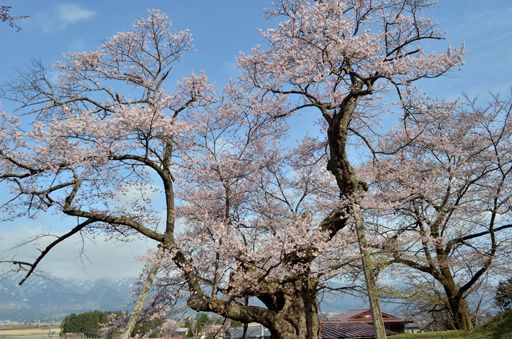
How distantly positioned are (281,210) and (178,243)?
4.83 m

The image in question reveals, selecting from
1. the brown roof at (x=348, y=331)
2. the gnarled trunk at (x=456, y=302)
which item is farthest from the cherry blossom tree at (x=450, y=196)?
the brown roof at (x=348, y=331)

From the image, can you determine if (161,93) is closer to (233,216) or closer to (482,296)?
(233,216)

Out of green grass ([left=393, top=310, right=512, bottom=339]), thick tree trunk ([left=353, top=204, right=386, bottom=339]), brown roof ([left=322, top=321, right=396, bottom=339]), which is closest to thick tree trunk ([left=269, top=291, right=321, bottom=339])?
thick tree trunk ([left=353, top=204, right=386, bottom=339])

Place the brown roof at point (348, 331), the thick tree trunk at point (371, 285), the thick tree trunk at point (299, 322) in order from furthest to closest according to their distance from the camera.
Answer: the brown roof at point (348, 331) < the thick tree trunk at point (299, 322) < the thick tree trunk at point (371, 285)

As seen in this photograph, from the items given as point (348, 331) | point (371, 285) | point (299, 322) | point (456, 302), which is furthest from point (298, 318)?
point (348, 331)

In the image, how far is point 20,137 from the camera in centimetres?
930

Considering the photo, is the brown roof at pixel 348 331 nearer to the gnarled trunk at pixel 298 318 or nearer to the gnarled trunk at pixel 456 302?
the gnarled trunk at pixel 456 302

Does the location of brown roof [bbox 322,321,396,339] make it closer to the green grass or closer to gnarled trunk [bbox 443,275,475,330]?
gnarled trunk [bbox 443,275,475,330]

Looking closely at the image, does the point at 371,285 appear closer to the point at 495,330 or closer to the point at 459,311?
the point at 495,330

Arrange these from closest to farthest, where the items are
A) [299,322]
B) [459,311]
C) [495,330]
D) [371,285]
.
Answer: [371,285], [495,330], [299,322], [459,311]

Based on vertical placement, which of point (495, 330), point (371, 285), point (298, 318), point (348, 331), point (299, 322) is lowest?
point (495, 330)

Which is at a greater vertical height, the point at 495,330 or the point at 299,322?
the point at 299,322

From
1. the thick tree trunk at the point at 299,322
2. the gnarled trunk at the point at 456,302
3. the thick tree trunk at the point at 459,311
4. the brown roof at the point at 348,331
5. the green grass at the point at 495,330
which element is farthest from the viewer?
the brown roof at the point at 348,331

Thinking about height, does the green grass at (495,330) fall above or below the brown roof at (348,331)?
below
